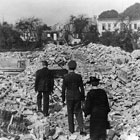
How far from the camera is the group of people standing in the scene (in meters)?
5.22

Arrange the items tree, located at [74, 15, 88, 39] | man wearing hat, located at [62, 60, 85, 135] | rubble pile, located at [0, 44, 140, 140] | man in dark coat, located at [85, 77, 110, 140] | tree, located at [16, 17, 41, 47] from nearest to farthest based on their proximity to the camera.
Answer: man in dark coat, located at [85, 77, 110, 140]
man wearing hat, located at [62, 60, 85, 135]
rubble pile, located at [0, 44, 140, 140]
tree, located at [74, 15, 88, 39]
tree, located at [16, 17, 41, 47]

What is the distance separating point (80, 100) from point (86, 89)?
11.2ft

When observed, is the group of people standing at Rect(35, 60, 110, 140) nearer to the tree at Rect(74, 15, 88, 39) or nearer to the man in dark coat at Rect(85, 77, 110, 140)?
the man in dark coat at Rect(85, 77, 110, 140)

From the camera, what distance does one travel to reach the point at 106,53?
623 inches

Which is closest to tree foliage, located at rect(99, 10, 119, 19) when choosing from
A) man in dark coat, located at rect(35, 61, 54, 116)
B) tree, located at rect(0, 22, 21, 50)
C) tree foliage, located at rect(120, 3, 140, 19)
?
tree foliage, located at rect(120, 3, 140, 19)

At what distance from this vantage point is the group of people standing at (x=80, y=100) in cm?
522

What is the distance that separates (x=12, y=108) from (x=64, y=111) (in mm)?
1333

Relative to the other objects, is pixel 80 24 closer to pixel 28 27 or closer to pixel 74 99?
pixel 28 27

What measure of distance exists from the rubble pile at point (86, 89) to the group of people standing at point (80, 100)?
48 cm

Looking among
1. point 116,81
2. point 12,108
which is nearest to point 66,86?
point 12,108

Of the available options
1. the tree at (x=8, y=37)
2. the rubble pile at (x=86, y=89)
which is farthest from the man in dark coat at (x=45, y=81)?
the tree at (x=8, y=37)

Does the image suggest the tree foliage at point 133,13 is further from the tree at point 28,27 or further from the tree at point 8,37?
the tree at point 8,37

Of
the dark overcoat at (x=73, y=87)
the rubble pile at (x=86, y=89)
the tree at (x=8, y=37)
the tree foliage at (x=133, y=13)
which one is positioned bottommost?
the rubble pile at (x=86, y=89)

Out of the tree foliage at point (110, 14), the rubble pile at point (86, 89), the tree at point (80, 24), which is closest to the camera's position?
the rubble pile at point (86, 89)
